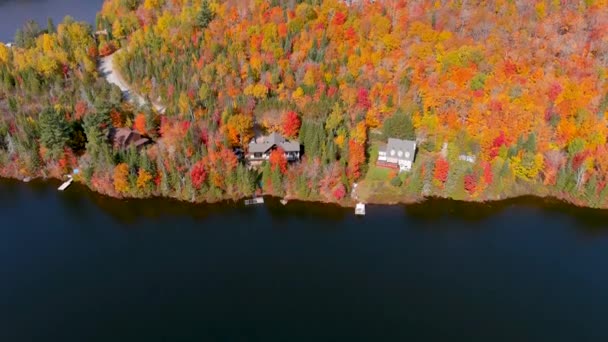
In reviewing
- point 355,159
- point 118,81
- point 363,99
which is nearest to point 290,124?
point 355,159

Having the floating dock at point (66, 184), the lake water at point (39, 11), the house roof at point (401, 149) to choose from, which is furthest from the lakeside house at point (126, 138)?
the lake water at point (39, 11)

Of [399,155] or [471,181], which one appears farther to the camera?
[399,155]

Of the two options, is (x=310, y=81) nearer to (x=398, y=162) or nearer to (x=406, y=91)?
(x=406, y=91)

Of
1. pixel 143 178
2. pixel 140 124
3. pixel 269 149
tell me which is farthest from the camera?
pixel 140 124

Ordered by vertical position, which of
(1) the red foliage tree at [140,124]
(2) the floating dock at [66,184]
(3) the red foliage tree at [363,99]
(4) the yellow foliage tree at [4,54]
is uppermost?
(4) the yellow foliage tree at [4,54]

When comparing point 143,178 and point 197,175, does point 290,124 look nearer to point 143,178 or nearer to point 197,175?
point 197,175

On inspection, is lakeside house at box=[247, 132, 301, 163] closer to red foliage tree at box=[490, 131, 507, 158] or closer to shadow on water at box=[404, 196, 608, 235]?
shadow on water at box=[404, 196, 608, 235]

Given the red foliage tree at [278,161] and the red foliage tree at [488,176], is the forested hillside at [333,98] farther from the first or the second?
the red foliage tree at [278,161]
